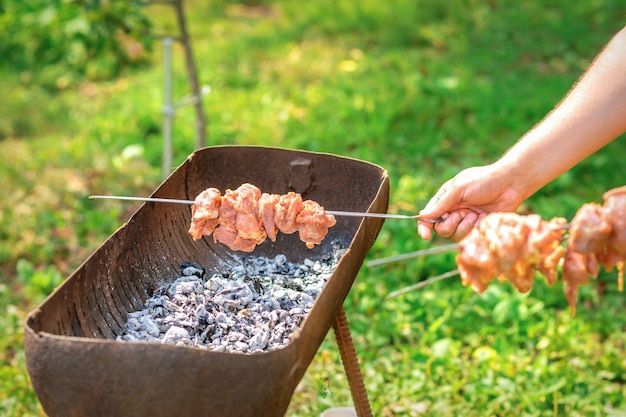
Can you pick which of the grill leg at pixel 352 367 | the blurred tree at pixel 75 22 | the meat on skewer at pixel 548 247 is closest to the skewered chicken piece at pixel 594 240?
the meat on skewer at pixel 548 247

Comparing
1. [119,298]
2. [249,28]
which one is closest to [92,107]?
[249,28]

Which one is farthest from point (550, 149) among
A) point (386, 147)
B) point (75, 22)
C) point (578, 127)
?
point (75, 22)

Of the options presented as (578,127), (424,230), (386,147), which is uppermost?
(578,127)

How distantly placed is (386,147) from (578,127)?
391 centimetres

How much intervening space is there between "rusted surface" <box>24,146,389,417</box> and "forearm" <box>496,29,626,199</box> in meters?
0.57

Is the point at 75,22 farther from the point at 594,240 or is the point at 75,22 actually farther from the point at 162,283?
the point at 594,240

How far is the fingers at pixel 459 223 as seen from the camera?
297 cm

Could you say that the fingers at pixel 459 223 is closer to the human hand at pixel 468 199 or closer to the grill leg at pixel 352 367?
the human hand at pixel 468 199

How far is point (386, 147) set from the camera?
666cm

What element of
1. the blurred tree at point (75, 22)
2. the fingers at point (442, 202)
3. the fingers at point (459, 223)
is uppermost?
the fingers at point (442, 202)

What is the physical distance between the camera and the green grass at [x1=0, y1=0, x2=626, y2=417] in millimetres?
3992

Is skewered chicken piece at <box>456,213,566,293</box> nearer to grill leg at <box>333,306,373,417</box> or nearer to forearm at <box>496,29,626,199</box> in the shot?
forearm at <box>496,29,626,199</box>

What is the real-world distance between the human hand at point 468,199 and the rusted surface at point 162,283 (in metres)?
0.23

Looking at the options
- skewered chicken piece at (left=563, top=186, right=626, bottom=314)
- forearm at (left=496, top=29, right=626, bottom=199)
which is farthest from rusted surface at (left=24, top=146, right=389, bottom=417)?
skewered chicken piece at (left=563, top=186, right=626, bottom=314)
